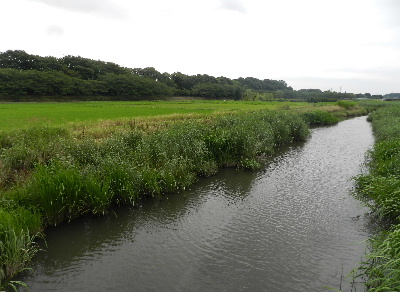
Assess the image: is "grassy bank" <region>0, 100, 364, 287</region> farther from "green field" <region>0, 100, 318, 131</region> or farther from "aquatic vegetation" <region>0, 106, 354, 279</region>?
"green field" <region>0, 100, 318, 131</region>

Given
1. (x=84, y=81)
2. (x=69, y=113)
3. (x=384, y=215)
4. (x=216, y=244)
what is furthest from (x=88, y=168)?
(x=84, y=81)

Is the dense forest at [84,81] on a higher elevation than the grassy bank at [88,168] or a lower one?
higher

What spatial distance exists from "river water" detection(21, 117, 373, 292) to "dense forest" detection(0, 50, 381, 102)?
51.5m

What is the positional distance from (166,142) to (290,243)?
28.2ft

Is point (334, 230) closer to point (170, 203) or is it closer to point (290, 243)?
point (290, 243)

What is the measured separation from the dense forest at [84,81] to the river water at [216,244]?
169 ft

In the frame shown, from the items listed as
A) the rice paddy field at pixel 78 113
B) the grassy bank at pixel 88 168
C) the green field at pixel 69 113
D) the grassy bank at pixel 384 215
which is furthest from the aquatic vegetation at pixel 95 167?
the grassy bank at pixel 384 215

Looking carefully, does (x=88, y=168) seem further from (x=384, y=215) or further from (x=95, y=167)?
(x=384, y=215)

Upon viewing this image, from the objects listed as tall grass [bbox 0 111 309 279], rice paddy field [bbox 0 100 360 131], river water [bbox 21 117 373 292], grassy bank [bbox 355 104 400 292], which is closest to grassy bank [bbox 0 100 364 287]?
tall grass [bbox 0 111 309 279]

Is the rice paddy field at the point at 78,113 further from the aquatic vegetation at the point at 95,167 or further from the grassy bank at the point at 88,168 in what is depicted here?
the aquatic vegetation at the point at 95,167

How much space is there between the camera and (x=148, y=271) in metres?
7.24

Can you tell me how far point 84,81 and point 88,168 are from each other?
57.0 m

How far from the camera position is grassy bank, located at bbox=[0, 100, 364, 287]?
8.07m

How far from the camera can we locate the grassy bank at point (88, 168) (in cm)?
807
